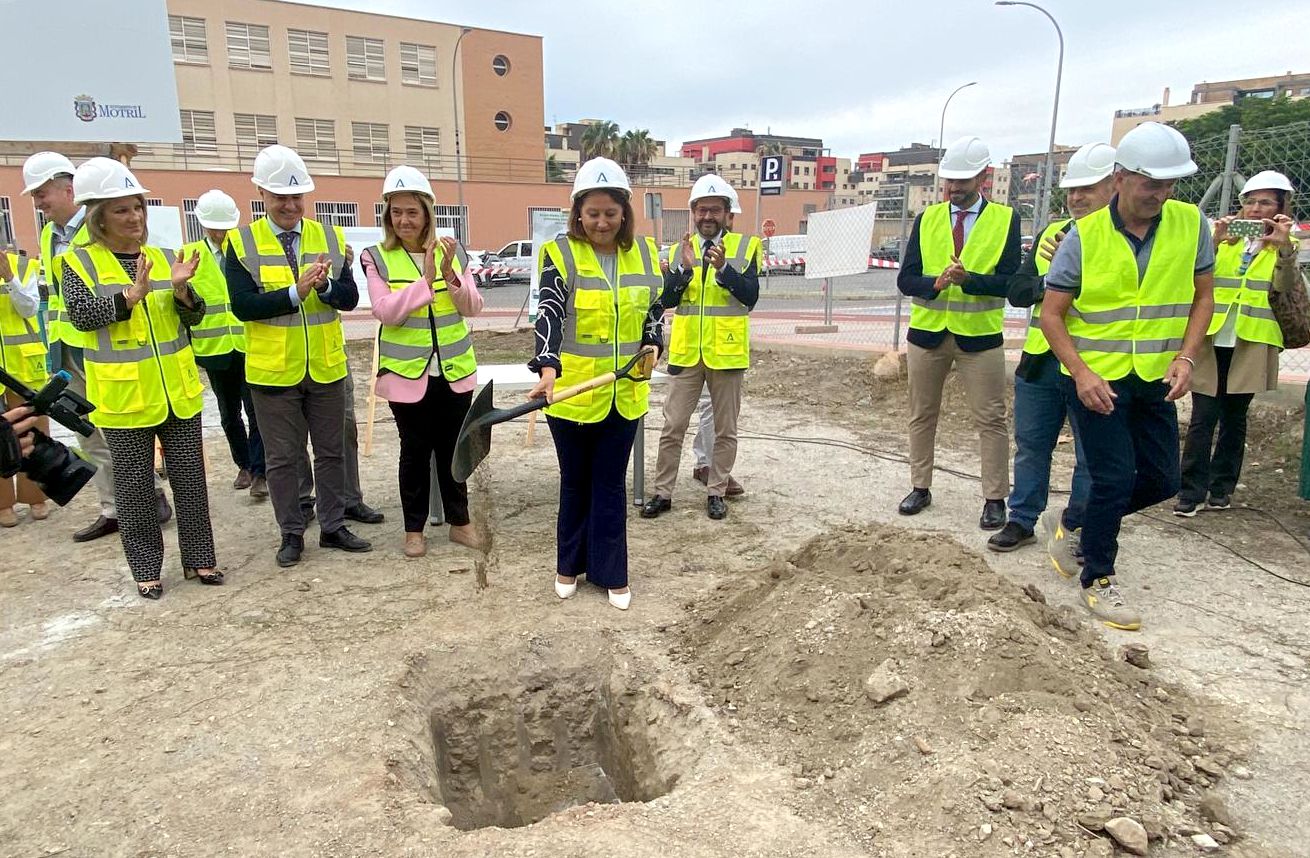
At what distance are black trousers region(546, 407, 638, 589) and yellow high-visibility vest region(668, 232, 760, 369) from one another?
1.22m

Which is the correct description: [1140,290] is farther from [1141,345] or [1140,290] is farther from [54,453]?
[54,453]

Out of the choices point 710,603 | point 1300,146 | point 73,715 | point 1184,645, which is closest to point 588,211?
point 710,603

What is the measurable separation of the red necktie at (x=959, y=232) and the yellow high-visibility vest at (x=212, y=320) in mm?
4187

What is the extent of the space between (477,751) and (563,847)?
995mm

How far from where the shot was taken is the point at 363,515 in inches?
200

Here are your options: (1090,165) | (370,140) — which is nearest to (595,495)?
(1090,165)

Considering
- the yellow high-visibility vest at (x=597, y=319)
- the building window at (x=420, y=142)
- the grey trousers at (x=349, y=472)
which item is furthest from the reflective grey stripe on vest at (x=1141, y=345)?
the building window at (x=420, y=142)

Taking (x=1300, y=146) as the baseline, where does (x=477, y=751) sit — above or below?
below

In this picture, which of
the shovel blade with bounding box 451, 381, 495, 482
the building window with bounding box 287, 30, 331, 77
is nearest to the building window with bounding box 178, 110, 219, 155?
the building window with bounding box 287, 30, 331, 77

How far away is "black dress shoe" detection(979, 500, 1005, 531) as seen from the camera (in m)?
4.84

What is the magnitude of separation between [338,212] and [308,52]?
8.39 metres

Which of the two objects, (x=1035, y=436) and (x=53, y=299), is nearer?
A: (x=1035, y=436)

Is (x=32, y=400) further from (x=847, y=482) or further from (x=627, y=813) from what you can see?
(x=847, y=482)

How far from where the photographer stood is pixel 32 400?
3062 mm
